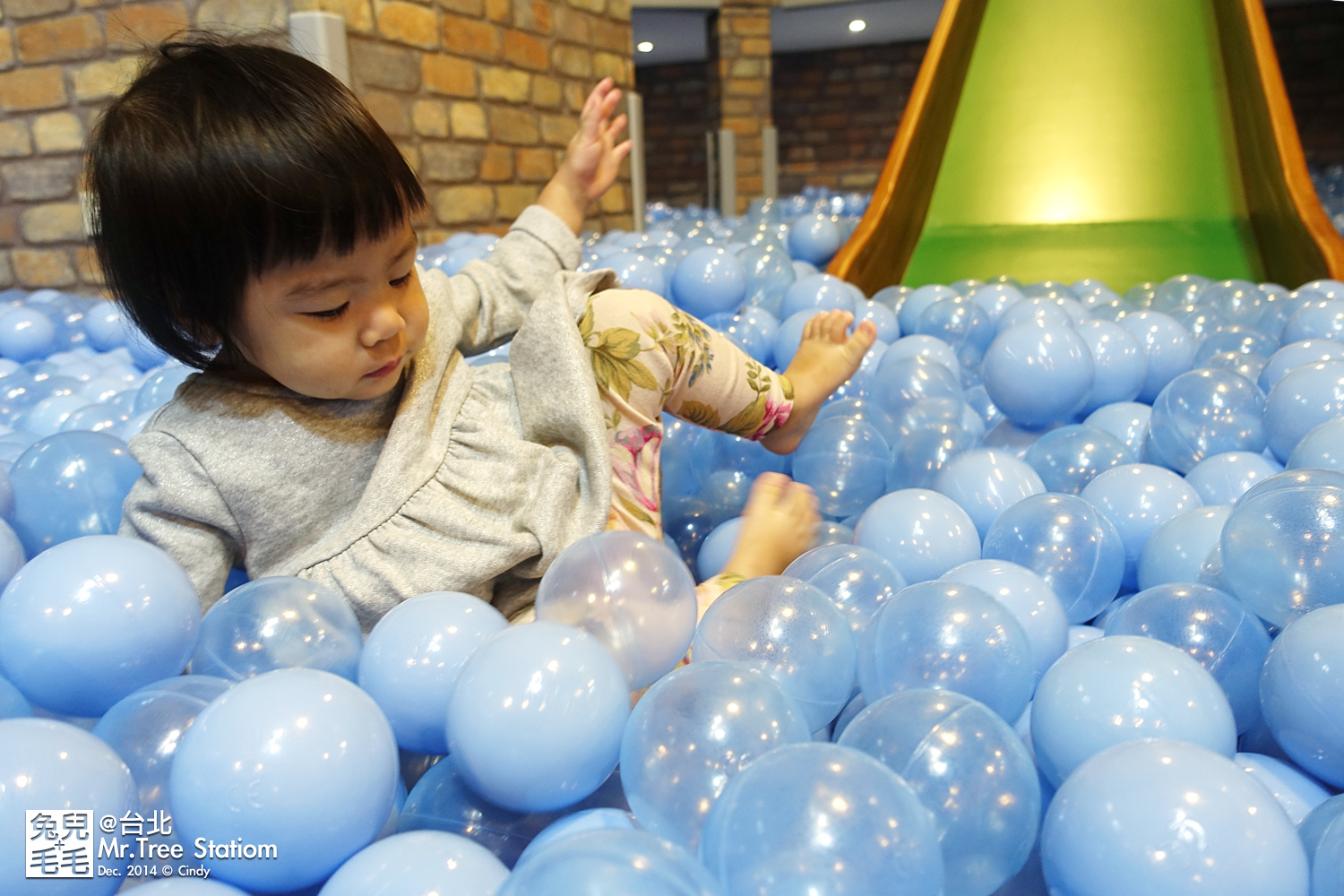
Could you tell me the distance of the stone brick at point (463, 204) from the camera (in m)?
2.74

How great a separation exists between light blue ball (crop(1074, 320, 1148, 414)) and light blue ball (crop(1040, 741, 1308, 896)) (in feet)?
3.47

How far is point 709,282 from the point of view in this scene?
6.45 ft

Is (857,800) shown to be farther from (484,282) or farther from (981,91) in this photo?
(981,91)

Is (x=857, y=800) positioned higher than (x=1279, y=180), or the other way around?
(x=1279, y=180)

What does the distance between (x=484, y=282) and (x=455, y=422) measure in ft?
0.88

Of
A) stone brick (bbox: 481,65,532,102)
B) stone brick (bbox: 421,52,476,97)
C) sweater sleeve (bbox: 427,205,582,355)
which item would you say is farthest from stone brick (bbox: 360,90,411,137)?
sweater sleeve (bbox: 427,205,582,355)

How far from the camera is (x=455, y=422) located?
1.03 metres

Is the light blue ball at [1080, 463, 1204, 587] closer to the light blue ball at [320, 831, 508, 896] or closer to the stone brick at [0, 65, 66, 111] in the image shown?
the light blue ball at [320, 831, 508, 896]

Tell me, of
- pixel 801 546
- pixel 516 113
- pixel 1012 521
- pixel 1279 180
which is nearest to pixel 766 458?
pixel 801 546

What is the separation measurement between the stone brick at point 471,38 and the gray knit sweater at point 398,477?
1903mm

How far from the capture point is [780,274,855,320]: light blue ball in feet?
6.19

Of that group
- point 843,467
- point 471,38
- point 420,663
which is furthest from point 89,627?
point 471,38

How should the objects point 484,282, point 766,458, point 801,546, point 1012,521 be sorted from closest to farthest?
point 1012,521
point 801,546
point 484,282
point 766,458

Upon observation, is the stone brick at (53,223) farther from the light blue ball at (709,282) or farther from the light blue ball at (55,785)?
the light blue ball at (55,785)
